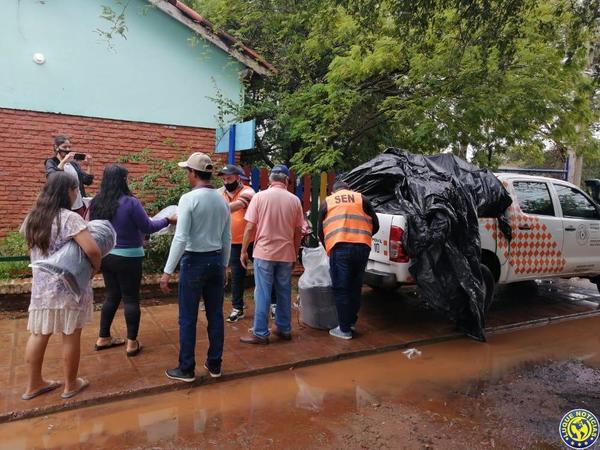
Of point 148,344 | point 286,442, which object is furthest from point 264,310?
point 286,442

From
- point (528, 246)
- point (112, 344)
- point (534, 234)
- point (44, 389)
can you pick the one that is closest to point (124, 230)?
point (112, 344)

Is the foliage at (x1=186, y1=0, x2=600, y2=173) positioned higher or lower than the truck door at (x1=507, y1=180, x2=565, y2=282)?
higher

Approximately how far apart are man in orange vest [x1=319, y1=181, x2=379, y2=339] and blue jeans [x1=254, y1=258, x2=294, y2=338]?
20.2 inches

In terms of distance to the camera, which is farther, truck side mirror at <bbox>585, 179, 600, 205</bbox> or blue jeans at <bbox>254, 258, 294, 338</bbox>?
truck side mirror at <bbox>585, 179, 600, 205</bbox>

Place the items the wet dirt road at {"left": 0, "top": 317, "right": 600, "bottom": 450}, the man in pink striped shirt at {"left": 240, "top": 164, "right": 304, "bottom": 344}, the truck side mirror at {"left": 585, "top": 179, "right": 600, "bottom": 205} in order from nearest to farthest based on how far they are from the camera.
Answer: the wet dirt road at {"left": 0, "top": 317, "right": 600, "bottom": 450} → the man in pink striped shirt at {"left": 240, "top": 164, "right": 304, "bottom": 344} → the truck side mirror at {"left": 585, "top": 179, "right": 600, "bottom": 205}

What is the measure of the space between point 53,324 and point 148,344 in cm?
144

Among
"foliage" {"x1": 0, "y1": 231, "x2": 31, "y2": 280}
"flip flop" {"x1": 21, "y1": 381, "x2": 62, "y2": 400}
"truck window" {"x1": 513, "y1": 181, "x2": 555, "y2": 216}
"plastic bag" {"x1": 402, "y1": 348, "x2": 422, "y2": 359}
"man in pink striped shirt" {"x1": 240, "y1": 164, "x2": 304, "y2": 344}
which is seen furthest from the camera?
"truck window" {"x1": 513, "y1": 181, "x2": 555, "y2": 216}

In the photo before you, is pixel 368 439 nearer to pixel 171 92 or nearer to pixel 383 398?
pixel 383 398

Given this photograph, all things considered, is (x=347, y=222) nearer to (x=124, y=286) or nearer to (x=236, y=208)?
(x=236, y=208)

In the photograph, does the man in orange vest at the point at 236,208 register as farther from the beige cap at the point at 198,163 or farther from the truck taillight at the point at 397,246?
the truck taillight at the point at 397,246

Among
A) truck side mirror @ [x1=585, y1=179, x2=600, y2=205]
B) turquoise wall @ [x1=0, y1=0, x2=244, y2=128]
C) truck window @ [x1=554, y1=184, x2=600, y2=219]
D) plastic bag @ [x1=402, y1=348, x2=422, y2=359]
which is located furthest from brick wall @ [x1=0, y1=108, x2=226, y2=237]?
truck side mirror @ [x1=585, y1=179, x2=600, y2=205]

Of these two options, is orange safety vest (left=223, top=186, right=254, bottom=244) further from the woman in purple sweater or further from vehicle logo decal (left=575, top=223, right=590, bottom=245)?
vehicle logo decal (left=575, top=223, right=590, bottom=245)

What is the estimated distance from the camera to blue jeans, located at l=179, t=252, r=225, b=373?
12.4 feet

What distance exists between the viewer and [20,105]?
707cm
